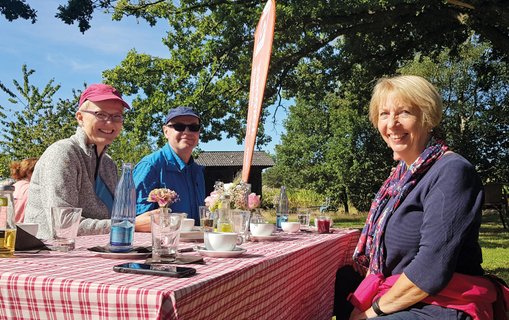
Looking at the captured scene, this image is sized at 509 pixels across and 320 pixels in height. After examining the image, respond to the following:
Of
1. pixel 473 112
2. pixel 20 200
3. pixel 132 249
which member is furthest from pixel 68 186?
pixel 473 112

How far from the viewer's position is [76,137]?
3020mm

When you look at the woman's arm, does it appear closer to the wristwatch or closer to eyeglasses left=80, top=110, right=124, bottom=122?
the wristwatch

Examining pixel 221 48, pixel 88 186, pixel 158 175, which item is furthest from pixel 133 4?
pixel 88 186

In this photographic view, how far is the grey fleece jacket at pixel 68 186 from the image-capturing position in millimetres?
2645

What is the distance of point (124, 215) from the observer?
216 cm

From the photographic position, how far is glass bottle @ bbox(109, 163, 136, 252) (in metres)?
2.08

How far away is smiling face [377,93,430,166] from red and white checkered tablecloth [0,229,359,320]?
0.72 metres

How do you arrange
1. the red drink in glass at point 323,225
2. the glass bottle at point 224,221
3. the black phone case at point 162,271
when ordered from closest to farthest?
the black phone case at point 162,271
the glass bottle at point 224,221
the red drink in glass at point 323,225

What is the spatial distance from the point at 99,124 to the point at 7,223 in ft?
4.22

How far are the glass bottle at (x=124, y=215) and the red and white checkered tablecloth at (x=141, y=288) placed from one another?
12 centimetres

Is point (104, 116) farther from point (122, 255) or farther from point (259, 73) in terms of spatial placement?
point (259, 73)

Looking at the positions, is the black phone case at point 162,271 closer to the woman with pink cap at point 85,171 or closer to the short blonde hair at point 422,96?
the woman with pink cap at point 85,171

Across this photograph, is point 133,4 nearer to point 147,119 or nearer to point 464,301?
point 147,119

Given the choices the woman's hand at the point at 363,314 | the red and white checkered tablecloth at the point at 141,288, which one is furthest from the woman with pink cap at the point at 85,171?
the woman's hand at the point at 363,314
